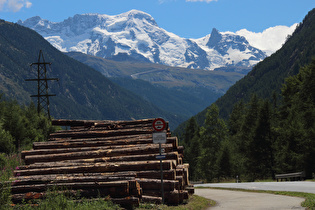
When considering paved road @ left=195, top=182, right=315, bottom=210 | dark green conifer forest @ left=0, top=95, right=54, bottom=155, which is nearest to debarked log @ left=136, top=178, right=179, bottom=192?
paved road @ left=195, top=182, right=315, bottom=210

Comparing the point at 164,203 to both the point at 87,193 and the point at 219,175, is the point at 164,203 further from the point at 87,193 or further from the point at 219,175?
the point at 219,175

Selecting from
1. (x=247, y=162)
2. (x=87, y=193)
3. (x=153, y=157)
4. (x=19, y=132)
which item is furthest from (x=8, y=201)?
(x=247, y=162)

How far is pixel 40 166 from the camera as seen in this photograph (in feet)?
47.3

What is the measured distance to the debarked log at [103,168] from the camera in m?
13.8

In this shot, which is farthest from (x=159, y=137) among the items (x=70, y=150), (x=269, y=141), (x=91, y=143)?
(x=269, y=141)

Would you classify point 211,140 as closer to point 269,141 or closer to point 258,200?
point 269,141

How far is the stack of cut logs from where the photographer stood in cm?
1201

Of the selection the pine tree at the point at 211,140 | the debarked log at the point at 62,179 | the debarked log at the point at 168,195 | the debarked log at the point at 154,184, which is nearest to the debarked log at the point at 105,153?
the debarked log at the point at 154,184

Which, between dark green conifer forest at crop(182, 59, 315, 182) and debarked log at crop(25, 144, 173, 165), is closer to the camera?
debarked log at crop(25, 144, 173, 165)

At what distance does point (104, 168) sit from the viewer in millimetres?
13805

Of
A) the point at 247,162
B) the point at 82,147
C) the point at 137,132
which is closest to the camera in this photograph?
the point at 82,147

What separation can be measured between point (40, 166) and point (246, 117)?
49.3m

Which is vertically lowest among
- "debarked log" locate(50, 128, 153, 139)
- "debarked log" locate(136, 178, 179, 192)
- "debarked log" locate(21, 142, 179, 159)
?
"debarked log" locate(136, 178, 179, 192)

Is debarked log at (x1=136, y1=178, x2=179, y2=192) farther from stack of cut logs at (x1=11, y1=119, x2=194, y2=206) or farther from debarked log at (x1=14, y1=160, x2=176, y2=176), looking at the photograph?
debarked log at (x1=14, y1=160, x2=176, y2=176)
